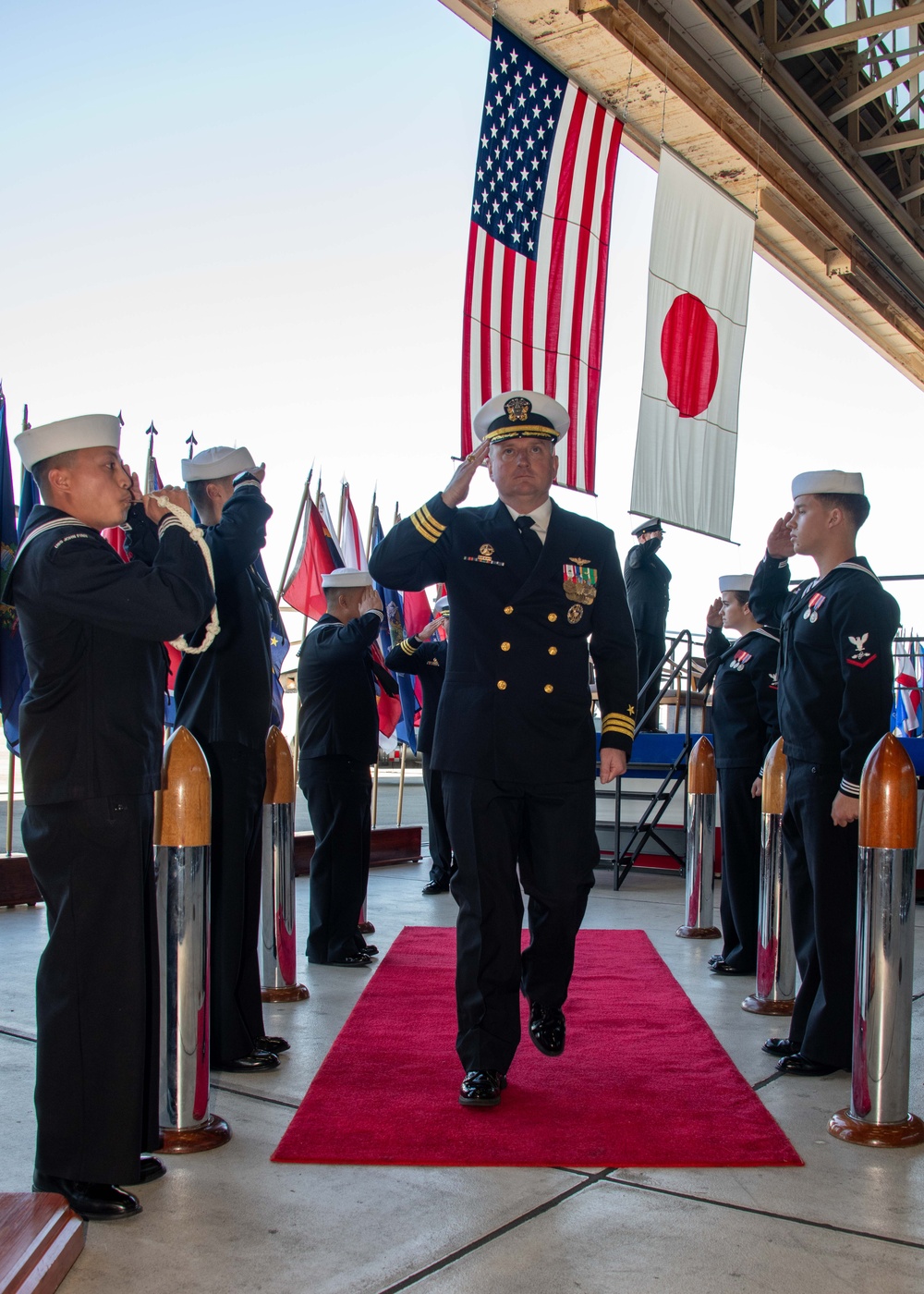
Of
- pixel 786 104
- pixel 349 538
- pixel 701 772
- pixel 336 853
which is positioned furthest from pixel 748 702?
pixel 786 104

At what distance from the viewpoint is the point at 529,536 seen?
3.80 m

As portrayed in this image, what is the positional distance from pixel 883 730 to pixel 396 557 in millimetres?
1682

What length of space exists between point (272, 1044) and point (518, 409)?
2.38 m

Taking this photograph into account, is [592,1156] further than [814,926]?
No

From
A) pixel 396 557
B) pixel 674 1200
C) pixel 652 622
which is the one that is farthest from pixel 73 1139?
pixel 652 622

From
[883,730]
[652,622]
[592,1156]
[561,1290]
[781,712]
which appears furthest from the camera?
[652,622]

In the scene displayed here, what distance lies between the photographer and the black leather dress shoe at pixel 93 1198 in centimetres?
255

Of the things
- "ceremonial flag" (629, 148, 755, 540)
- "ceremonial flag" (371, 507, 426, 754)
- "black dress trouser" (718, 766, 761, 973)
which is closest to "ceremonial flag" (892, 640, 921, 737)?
"ceremonial flag" (629, 148, 755, 540)

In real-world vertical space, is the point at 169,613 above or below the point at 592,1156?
above

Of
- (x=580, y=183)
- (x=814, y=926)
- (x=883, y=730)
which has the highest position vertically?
(x=580, y=183)

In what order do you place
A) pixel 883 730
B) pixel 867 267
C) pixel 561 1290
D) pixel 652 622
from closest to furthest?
pixel 561 1290, pixel 883 730, pixel 652 622, pixel 867 267

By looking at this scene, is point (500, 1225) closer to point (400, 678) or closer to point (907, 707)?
point (400, 678)

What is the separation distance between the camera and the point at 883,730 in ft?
11.9

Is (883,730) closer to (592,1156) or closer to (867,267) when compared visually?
(592,1156)
